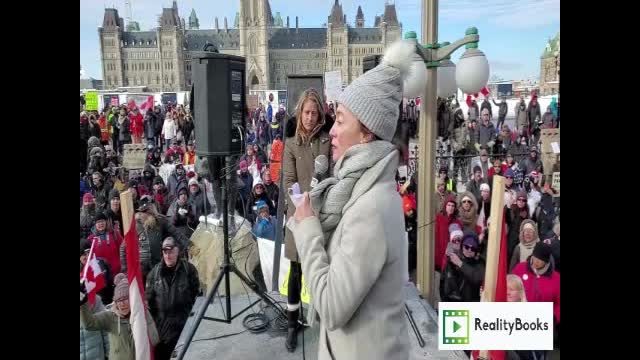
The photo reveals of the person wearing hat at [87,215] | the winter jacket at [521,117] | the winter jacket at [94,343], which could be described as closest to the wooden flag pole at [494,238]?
the winter jacket at [94,343]

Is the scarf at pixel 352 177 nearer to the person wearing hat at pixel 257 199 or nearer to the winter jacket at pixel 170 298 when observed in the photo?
the winter jacket at pixel 170 298

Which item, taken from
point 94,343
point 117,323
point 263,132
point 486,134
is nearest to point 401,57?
point 117,323

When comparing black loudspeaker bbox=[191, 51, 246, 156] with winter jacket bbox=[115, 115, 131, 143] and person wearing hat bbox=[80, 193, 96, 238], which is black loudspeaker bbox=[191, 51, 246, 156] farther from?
winter jacket bbox=[115, 115, 131, 143]

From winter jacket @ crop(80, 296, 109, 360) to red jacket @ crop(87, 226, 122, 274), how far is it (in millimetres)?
642

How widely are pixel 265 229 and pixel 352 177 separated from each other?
11.7 ft

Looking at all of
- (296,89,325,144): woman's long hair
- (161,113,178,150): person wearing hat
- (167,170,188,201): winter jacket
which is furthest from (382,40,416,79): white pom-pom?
(161,113,178,150): person wearing hat

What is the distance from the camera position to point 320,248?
1.32 meters

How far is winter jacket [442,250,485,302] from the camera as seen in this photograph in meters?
3.68

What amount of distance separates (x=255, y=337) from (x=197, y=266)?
59.3 inches

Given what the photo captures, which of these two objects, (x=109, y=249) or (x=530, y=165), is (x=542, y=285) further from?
(x=530, y=165)
